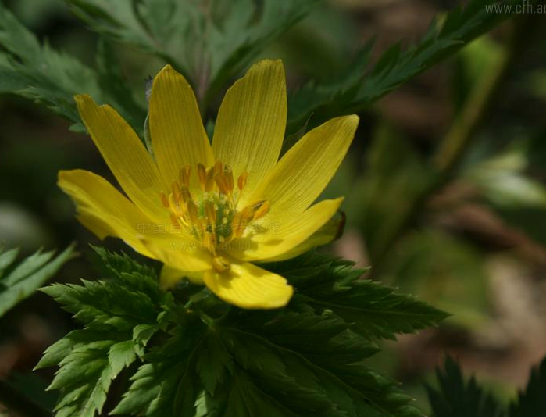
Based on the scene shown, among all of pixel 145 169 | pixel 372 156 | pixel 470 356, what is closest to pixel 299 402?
pixel 145 169

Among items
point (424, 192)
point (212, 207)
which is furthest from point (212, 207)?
point (424, 192)

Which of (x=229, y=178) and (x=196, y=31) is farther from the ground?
(x=196, y=31)

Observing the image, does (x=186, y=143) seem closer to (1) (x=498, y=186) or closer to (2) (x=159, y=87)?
(2) (x=159, y=87)

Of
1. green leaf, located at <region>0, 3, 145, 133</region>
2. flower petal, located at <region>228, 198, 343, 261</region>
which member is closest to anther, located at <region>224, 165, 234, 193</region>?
flower petal, located at <region>228, 198, 343, 261</region>

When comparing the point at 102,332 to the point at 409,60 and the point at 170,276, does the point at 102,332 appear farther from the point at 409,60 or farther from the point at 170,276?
the point at 409,60

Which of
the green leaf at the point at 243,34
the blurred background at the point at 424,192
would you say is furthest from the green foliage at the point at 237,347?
the blurred background at the point at 424,192

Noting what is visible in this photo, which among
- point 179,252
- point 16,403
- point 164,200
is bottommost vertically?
point 16,403

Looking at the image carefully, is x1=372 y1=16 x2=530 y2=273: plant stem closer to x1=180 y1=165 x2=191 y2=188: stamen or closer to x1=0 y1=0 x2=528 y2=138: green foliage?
x1=0 y1=0 x2=528 y2=138: green foliage
